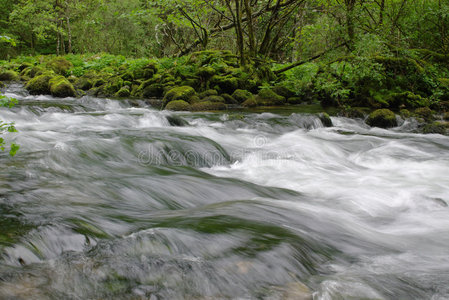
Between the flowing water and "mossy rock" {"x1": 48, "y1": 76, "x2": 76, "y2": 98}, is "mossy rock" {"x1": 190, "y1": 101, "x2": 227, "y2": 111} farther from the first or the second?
"mossy rock" {"x1": 48, "y1": 76, "x2": 76, "y2": 98}

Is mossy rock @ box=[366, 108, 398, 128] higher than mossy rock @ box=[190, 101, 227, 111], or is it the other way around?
mossy rock @ box=[190, 101, 227, 111]

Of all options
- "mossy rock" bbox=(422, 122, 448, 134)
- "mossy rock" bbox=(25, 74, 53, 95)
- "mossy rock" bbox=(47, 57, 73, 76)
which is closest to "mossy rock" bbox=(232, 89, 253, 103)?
"mossy rock" bbox=(422, 122, 448, 134)

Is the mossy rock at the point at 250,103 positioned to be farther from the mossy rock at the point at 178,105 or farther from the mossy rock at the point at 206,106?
the mossy rock at the point at 178,105

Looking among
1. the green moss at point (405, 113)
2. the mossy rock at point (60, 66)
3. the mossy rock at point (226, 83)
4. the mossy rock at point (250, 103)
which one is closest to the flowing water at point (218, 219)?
the green moss at point (405, 113)

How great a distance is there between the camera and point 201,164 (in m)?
5.92

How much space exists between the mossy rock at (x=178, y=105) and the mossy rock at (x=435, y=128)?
6082mm

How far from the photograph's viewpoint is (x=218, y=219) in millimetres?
3223

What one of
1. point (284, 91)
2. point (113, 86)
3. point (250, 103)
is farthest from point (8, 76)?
point (284, 91)

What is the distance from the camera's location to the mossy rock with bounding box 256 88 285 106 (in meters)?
11.9

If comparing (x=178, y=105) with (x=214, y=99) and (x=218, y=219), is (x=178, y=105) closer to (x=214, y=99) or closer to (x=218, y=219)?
(x=214, y=99)

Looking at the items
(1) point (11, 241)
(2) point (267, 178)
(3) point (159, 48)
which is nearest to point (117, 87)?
(2) point (267, 178)

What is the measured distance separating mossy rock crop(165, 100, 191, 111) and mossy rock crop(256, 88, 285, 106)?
7.73 feet

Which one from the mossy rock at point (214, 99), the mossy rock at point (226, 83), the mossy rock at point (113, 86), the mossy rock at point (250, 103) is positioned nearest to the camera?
the mossy rock at point (214, 99)

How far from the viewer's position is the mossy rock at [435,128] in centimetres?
836
